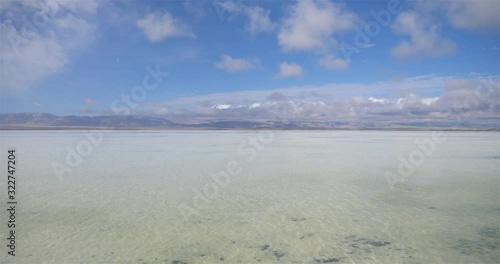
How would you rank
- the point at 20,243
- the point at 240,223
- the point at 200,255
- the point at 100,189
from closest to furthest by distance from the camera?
the point at 200,255, the point at 20,243, the point at 240,223, the point at 100,189

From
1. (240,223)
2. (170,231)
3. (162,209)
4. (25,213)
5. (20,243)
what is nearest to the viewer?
(20,243)

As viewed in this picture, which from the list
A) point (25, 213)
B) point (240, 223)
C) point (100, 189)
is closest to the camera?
Result: point (240, 223)

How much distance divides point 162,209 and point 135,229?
1904 mm

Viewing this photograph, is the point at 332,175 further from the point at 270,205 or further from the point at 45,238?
the point at 45,238

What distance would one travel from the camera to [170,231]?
27.7 feet

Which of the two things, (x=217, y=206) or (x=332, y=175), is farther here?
(x=332, y=175)

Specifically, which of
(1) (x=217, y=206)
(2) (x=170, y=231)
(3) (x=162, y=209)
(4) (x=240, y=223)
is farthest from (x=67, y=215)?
(4) (x=240, y=223)

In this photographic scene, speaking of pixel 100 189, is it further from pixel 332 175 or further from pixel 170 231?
pixel 332 175

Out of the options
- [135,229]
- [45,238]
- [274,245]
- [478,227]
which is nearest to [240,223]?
[274,245]

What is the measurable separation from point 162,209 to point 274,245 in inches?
181

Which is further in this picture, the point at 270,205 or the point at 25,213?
the point at 270,205

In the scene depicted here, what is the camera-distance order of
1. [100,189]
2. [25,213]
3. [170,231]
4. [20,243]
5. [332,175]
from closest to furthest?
[20,243], [170,231], [25,213], [100,189], [332,175]

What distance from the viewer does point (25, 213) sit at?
9773mm

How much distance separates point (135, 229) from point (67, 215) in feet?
9.04
